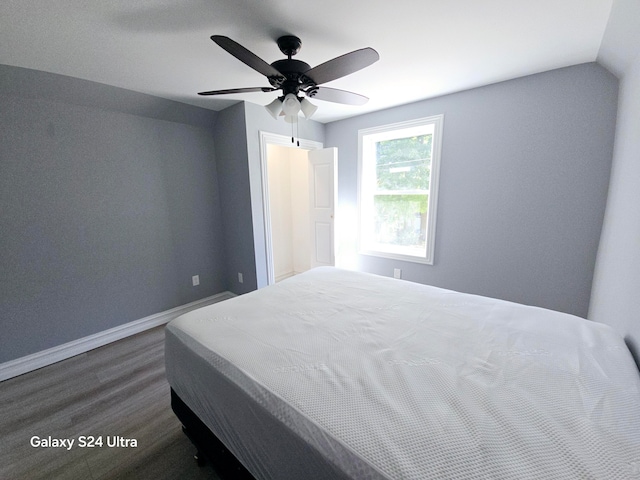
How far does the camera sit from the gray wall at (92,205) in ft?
6.22

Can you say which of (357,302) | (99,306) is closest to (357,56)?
(357,302)

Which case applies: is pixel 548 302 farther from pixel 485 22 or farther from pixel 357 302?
pixel 485 22

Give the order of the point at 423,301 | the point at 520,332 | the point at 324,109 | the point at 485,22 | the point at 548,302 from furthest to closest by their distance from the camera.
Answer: the point at 324,109 → the point at 548,302 → the point at 423,301 → the point at 485,22 → the point at 520,332

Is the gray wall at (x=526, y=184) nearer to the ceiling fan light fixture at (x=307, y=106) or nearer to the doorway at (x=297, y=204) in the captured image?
the doorway at (x=297, y=204)

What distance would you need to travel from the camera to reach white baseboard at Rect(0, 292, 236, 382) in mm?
1933

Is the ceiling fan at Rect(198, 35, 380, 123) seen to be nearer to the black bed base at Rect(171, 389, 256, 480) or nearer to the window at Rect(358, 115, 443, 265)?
the window at Rect(358, 115, 443, 265)

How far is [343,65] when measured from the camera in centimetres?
131

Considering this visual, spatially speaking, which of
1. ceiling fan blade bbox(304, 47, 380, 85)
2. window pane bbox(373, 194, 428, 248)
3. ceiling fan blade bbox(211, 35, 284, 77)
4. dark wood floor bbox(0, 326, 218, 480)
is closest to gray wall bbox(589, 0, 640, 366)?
ceiling fan blade bbox(304, 47, 380, 85)

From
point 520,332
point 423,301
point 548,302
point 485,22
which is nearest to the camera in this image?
point 520,332

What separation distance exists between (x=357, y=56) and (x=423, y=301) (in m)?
1.40

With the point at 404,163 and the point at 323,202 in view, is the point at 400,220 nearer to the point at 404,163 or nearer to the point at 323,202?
the point at 404,163

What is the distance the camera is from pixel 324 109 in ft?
9.37

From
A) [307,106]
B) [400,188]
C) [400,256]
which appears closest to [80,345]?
[307,106]

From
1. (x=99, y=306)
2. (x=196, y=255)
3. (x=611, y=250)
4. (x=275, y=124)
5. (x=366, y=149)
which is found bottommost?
(x=99, y=306)
